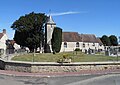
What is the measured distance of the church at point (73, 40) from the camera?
72250 millimetres

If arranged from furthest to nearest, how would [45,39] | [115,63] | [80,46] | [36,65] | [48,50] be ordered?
[80,46], [45,39], [48,50], [115,63], [36,65]

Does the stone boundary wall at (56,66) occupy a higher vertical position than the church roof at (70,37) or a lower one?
lower

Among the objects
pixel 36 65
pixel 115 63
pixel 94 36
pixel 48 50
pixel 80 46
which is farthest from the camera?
pixel 94 36

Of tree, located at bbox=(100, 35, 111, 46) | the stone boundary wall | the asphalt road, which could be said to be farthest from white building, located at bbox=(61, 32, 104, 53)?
the asphalt road

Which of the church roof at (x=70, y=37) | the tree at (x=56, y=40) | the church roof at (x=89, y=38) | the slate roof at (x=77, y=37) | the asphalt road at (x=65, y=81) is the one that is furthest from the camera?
the church roof at (x=89, y=38)

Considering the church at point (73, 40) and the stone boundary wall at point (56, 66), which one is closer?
the stone boundary wall at point (56, 66)

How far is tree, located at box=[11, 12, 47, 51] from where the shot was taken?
228ft

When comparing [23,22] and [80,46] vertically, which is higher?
[23,22]

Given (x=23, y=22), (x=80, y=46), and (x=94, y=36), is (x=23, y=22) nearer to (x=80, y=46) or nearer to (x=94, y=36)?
(x=80, y=46)

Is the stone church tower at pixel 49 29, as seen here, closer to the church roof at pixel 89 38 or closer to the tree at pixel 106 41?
the church roof at pixel 89 38

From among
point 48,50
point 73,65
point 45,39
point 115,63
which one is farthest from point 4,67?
point 45,39

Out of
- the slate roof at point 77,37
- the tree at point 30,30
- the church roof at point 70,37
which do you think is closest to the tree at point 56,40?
the tree at point 30,30

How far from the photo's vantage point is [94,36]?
90.1m

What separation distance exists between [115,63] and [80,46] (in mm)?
56956
